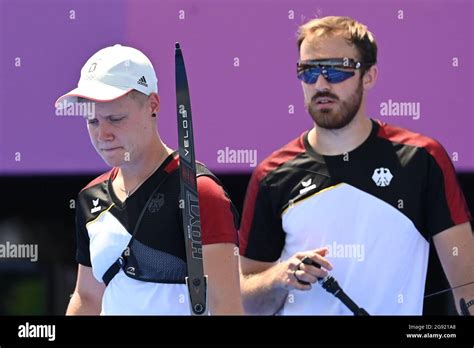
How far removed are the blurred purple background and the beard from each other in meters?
0.09

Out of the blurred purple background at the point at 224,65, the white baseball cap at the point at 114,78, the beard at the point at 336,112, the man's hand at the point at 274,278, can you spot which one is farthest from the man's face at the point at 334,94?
the white baseball cap at the point at 114,78

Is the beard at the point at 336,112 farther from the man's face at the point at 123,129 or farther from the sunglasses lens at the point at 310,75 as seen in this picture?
the man's face at the point at 123,129

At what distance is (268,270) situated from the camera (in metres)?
4.82

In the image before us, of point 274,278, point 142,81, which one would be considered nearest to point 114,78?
point 142,81

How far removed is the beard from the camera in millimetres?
4855

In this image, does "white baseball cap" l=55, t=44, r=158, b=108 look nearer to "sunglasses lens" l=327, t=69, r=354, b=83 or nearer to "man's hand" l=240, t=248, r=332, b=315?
"sunglasses lens" l=327, t=69, r=354, b=83

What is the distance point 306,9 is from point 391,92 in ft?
2.08

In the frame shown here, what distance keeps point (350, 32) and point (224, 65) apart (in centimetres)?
73

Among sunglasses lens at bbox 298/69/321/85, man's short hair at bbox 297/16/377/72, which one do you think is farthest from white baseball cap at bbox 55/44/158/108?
man's short hair at bbox 297/16/377/72

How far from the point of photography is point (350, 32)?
4.97 m

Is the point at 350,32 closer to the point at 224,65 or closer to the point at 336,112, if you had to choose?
the point at 336,112
